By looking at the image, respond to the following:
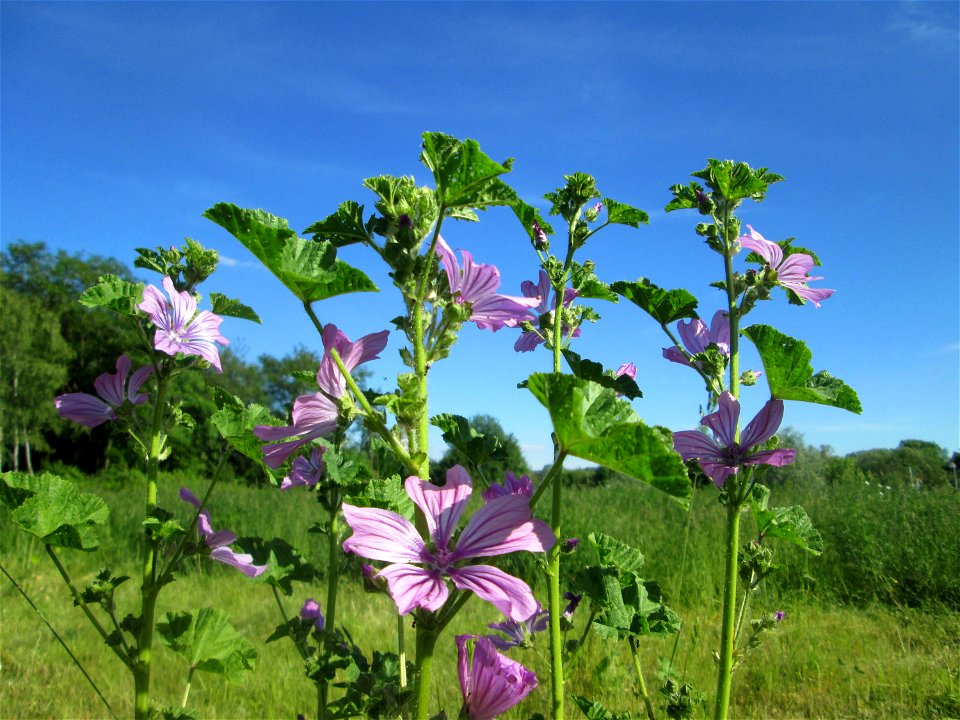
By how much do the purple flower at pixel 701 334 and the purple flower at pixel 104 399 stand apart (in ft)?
4.70

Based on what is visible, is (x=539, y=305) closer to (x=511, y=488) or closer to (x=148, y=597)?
(x=511, y=488)

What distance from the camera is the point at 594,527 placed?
687 centimetres

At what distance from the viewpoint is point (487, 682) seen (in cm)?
108

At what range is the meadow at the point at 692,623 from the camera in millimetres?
3256

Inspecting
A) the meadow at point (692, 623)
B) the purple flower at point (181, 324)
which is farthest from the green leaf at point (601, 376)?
the purple flower at point (181, 324)

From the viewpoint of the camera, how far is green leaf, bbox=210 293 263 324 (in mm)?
1774

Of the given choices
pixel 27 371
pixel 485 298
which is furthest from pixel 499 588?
pixel 27 371

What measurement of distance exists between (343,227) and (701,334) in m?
1.10

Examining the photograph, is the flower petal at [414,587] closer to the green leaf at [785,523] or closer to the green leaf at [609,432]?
the green leaf at [609,432]

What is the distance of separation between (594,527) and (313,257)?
6381 mm

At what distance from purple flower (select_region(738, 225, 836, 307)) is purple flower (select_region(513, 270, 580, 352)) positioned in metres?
0.46

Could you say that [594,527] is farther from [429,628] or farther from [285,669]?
[429,628]

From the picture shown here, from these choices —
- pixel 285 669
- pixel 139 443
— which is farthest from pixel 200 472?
pixel 139 443

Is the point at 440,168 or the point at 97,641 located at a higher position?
the point at 440,168
